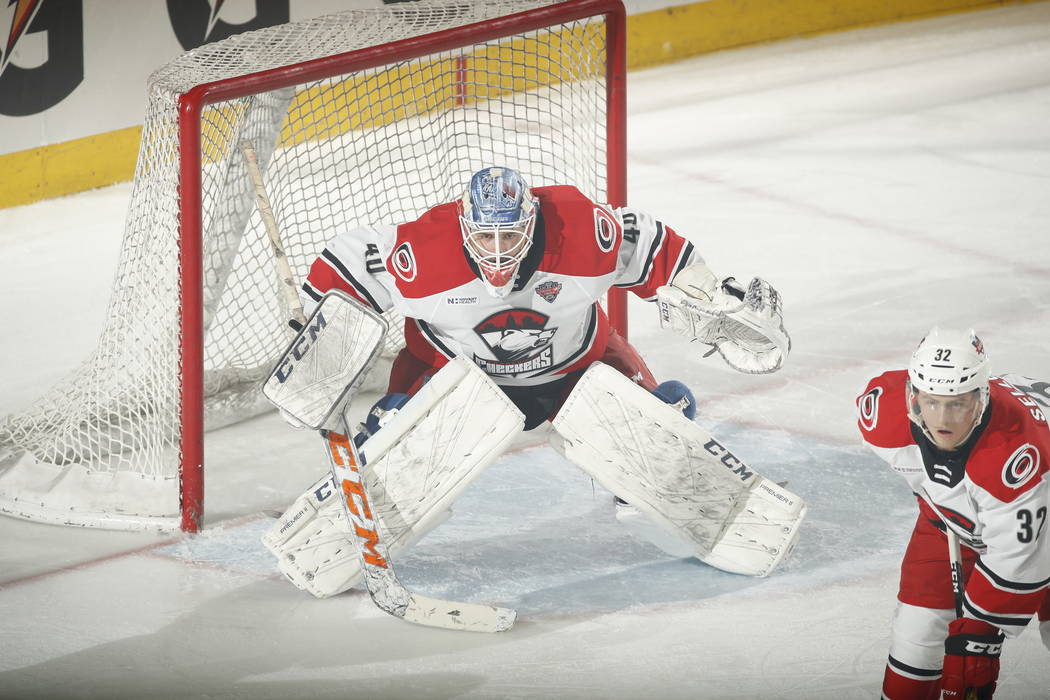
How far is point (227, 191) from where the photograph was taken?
387 cm

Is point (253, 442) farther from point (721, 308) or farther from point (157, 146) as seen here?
point (721, 308)

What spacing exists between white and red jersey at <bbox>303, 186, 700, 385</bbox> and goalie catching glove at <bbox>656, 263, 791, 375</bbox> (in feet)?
0.37

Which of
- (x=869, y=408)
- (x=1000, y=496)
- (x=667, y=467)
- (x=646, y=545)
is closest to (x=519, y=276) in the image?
(x=667, y=467)

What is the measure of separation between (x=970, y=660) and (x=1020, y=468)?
341 millimetres

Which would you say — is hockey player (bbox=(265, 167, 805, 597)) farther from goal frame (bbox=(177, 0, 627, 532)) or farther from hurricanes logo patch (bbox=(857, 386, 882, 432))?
hurricanes logo patch (bbox=(857, 386, 882, 432))

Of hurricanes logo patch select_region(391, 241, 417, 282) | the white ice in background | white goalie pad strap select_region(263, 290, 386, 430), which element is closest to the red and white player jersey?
the white ice in background

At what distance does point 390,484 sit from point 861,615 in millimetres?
1075

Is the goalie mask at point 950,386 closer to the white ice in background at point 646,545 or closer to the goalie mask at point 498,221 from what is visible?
the white ice in background at point 646,545

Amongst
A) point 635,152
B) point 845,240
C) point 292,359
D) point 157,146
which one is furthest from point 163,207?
point 635,152

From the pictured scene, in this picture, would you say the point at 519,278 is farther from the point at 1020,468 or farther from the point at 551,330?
the point at 1020,468

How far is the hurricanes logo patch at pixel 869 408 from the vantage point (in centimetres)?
276

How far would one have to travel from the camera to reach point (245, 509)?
3.81m

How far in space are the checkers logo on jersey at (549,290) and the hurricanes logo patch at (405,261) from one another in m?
0.29

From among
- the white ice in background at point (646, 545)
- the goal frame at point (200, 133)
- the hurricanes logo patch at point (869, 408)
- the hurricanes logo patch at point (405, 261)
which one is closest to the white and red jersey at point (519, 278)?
the hurricanes logo patch at point (405, 261)
